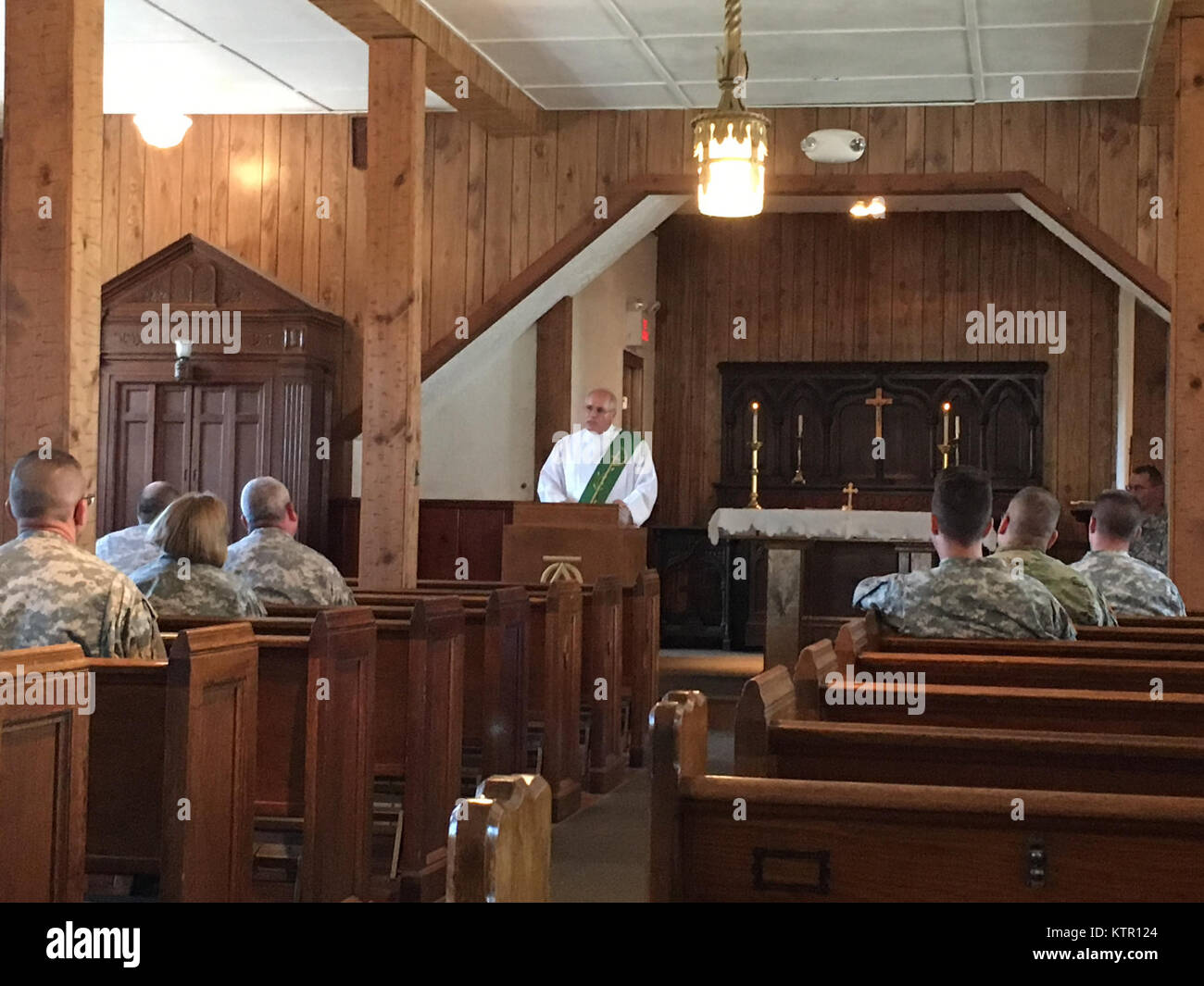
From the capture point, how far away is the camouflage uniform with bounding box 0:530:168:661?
11.3ft

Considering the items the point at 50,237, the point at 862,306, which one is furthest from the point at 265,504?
the point at 862,306

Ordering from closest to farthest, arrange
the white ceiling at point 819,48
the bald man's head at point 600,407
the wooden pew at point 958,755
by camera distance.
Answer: the wooden pew at point 958,755 < the white ceiling at point 819,48 < the bald man's head at point 600,407

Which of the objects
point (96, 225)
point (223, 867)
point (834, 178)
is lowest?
point (223, 867)

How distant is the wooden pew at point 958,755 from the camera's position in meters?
2.38

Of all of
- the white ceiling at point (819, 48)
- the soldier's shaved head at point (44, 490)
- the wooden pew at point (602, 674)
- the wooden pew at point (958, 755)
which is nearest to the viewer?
the wooden pew at point (958, 755)

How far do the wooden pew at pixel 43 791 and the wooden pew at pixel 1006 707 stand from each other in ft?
4.45

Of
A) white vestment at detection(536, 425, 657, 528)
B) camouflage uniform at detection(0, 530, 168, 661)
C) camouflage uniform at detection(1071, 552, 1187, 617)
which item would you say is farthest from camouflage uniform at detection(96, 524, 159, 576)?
camouflage uniform at detection(1071, 552, 1187, 617)

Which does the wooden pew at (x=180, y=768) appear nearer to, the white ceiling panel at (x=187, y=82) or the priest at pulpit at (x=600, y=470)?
the white ceiling panel at (x=187, y=82)

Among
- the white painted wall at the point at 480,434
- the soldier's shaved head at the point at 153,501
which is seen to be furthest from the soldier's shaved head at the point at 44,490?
the white painted wall at the point at 480,434

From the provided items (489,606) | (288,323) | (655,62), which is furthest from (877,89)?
(489,606)
